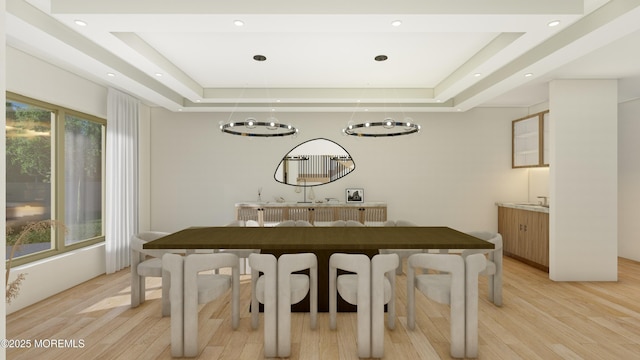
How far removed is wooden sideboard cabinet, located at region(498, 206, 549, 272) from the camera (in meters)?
4.93

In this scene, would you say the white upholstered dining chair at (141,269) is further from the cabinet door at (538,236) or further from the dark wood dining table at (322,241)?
the cabinet door at (538,236)

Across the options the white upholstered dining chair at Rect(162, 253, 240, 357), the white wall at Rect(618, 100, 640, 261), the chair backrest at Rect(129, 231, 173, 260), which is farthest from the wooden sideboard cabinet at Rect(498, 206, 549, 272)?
the chair backrest at Rect(129, 231, 173, 260)

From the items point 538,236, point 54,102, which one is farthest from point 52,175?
point 538,236

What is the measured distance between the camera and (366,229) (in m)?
3.81

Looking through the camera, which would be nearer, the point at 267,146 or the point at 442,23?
the point at 442,23

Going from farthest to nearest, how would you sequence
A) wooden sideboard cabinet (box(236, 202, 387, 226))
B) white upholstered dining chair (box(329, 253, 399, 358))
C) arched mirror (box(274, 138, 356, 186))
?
arched mirror (box(274, 138, 356, 186)) → wooden sideboard cabinet (box(236, 202, 387, 226)) → white upholstered dining chair (box(329, 253, 399, 358))

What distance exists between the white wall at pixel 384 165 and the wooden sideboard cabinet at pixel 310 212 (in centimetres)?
53

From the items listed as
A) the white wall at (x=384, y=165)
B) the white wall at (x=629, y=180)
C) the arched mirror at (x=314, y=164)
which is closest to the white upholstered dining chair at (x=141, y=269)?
the white wall at (x=384, y=165)

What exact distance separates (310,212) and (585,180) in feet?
13.3

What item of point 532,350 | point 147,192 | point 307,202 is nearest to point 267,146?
point 307,202

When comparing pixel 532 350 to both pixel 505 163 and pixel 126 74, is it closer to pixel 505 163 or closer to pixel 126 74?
pixel 505 163

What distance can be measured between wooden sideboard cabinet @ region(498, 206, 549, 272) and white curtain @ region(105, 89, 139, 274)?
21.1 feet

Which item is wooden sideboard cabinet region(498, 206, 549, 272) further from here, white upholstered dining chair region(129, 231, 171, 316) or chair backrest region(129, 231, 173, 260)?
chair backrest region(129, 231, 173, 260)

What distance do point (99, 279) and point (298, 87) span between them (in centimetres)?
402
